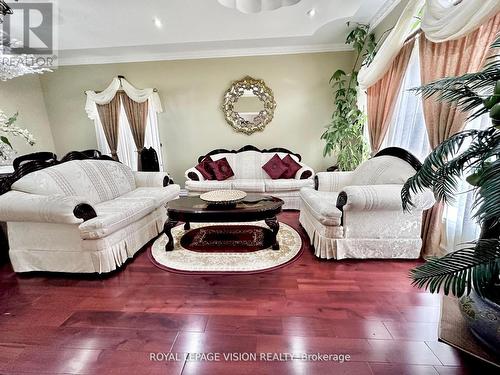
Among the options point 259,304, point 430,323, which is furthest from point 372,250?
point 259,304

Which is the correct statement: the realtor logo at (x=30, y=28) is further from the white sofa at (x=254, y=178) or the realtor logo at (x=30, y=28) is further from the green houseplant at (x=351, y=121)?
the green houseplant at (x=351, y=121)

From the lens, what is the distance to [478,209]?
37.9 inches

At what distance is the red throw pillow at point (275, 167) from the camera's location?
415 cm

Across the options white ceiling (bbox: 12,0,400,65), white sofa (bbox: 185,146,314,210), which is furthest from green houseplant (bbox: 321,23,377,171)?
white sofa (bbox: 185,146,314,210)

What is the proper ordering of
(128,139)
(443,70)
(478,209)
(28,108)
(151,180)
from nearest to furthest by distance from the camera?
(478,209) < (443,70) < (151,180) < (28,108) < (128,139)

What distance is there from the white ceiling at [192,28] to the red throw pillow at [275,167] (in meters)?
1.94

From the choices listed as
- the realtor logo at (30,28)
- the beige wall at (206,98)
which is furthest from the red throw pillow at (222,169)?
the realtor logo at (30,28)

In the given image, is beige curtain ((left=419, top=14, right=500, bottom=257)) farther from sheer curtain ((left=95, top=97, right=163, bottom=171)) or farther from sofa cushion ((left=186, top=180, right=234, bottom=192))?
sheer curtain ((left=95, top=97, right=163, bottom=171))

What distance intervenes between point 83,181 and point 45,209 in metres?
0.78

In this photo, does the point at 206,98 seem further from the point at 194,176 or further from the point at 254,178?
the point at 254,178

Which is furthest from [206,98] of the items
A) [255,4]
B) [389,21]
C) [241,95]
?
[389,21]

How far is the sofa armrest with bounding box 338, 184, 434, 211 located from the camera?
6.77ft

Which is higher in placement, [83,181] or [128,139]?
[128,139]

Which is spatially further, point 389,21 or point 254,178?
point 254,178
